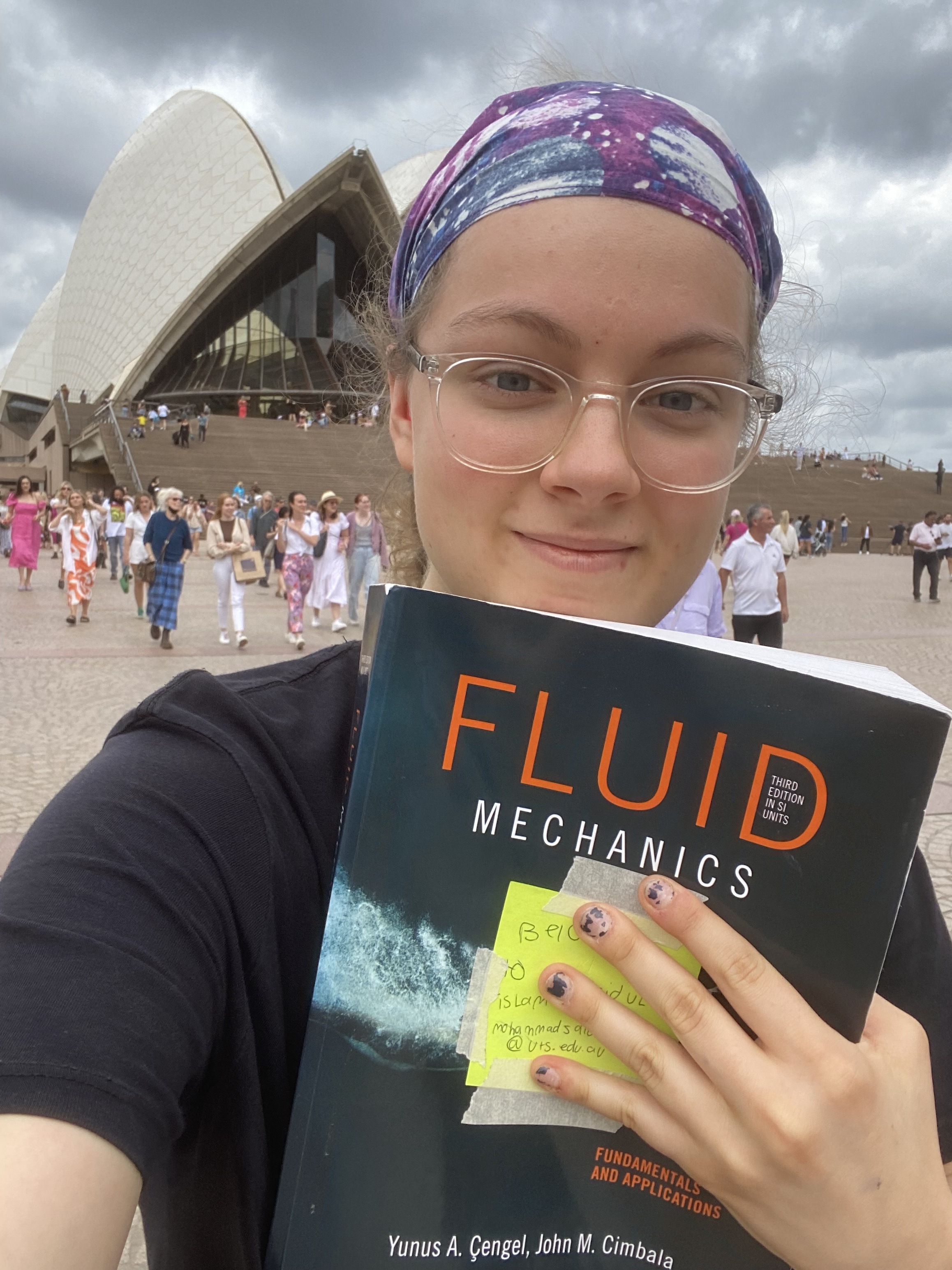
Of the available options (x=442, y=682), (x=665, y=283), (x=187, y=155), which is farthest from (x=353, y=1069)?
(x=187, y=155)

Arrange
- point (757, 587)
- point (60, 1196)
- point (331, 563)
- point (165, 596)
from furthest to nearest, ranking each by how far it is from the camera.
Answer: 1. point (331, 563)
2. point (165, 596)
3. point (757, 587)
4. point (60, 1196)

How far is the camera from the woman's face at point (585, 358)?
833 mm

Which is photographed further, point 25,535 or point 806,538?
point 806,538

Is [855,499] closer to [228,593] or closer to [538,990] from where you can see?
[228,593]

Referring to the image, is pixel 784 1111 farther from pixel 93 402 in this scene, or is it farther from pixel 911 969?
pixel 93 402

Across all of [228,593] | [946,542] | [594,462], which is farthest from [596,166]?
[946,542]

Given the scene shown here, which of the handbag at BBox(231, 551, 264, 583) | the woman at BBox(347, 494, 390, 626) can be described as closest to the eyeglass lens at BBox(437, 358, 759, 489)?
the handbag at BBox(231, 551, 264, 583)

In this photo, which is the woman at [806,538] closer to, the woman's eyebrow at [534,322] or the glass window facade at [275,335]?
the glass window facade at [275,335]

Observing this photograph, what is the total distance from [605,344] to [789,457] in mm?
1042

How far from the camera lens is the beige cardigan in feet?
27.3

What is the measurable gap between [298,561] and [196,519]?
9.34m

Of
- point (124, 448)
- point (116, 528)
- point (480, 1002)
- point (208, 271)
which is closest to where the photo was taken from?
point (480, 1002)

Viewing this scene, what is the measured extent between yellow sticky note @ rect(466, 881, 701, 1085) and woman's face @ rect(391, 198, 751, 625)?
1.09 ft

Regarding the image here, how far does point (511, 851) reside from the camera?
62 cm
